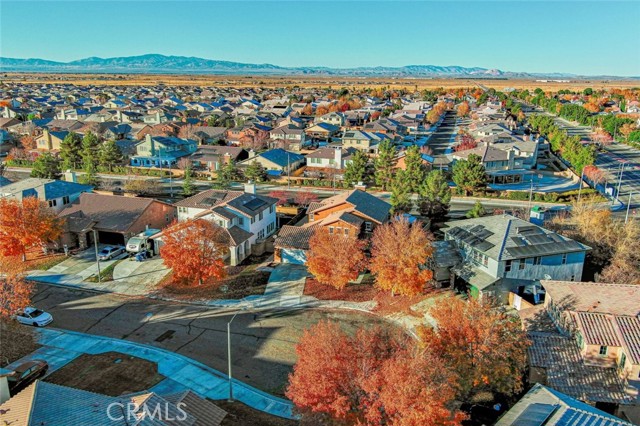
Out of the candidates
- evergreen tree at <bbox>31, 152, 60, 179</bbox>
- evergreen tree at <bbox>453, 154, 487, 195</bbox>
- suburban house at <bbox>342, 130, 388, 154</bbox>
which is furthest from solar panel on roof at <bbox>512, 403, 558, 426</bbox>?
suburban house at <bbox>342, 130, 388, 154</bbox>

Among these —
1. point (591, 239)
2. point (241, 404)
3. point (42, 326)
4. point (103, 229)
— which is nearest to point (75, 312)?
point (42, 326)

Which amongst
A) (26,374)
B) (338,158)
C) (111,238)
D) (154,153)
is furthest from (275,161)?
(26,374)

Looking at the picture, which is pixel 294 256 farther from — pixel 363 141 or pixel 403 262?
pixel 363 141

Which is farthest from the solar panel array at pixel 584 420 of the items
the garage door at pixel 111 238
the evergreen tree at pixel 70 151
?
the evergreen tree at pixel 70 151

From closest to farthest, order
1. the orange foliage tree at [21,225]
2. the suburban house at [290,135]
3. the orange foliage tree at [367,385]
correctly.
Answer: the orange foliage tree at [367,385]
the orange foliage tree at [21,225]
the suburban house at [290,135]

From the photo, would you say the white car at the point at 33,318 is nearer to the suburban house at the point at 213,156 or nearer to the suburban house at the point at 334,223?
the suburban house at the point at 334,223

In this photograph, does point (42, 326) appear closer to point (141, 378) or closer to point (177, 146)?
point (141, 378)

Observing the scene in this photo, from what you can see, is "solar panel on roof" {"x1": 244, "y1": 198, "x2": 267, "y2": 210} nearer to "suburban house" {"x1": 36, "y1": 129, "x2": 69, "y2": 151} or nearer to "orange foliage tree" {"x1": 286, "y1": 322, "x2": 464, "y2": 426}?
"orange foliage tree" {"x1": 286, "y1": 322, "x2": 464, "y2": 426}

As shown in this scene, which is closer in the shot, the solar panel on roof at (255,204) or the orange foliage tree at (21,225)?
the orange foliage tree at (21,225)
